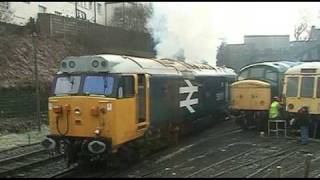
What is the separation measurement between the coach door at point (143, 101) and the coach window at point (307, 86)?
22.5 feet

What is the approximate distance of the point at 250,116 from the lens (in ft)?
62.7

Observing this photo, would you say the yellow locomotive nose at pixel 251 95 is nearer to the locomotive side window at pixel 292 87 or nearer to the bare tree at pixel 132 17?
the locomotive side window at pixel 292 87

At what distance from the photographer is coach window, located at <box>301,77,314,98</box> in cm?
1717

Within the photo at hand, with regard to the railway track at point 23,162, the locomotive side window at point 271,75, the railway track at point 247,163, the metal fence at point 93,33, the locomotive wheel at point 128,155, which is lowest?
the railway track at point 23,162

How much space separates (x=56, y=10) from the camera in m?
35.1

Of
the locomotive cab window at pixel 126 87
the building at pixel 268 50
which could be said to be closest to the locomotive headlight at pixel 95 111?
the locomotive cab window at pixel 126 87

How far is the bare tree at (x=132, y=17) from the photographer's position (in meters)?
25.1

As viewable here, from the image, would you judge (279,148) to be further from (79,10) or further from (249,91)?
(79,10)

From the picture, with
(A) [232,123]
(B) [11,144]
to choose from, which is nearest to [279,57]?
(A) [232,123]

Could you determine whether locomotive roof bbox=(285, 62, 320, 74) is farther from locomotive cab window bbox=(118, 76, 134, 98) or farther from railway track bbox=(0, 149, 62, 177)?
railway track bbox=(0, 149, 62, 177)

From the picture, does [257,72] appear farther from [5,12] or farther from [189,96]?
[5,12]

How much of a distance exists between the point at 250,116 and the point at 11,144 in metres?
8.81

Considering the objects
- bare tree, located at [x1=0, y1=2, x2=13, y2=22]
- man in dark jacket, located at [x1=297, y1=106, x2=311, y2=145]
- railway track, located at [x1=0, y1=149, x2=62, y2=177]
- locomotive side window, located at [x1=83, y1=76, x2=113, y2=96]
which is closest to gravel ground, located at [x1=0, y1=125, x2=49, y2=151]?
railway track, located at [x1=0, y1=149, x2=62, y2=177]

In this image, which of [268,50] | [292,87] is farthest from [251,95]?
[268,50]
